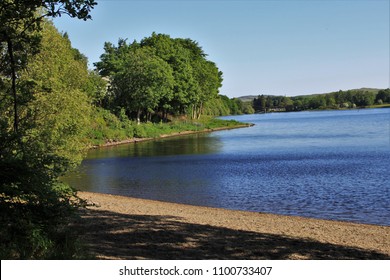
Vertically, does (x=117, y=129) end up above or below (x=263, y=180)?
above

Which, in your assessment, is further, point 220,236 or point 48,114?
point 48,114

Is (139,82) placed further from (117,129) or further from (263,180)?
(263,180)

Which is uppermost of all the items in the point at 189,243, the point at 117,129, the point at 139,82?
the point at 139,82

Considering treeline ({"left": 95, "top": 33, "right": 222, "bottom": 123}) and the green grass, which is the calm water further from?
treeline ({"left": 95, "top": 33, "right": 222, "bottom": 123})

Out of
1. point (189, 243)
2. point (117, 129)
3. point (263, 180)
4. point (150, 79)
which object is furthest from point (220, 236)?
point (150, 79)

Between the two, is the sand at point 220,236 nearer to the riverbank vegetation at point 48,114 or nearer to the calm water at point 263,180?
the riverbank vegetation at point 48,114

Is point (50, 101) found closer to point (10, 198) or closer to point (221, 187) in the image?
point (221, 187)

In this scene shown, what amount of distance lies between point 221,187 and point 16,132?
16.2 m

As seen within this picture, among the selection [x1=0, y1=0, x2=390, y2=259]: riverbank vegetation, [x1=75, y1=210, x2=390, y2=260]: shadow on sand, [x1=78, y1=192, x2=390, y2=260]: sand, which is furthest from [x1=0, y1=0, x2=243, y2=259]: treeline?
[x1=78, y1=192, x2=390, y2=260]: sand

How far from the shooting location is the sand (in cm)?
923

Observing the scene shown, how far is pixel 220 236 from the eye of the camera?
36.7 feet

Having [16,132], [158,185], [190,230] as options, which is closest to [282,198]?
[158,185]

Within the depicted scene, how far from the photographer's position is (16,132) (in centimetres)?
786

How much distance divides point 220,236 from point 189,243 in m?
1.34
